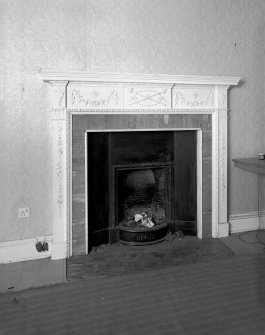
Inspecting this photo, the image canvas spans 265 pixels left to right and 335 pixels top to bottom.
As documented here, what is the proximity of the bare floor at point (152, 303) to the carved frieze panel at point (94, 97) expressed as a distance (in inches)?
54.5

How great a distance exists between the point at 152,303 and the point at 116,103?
1.59 metres

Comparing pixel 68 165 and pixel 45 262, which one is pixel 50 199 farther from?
pixel 45 262

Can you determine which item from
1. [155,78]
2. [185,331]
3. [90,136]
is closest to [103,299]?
[185,331]

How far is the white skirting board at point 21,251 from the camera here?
2.39 meters

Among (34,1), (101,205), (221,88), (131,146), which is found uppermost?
(34,1)

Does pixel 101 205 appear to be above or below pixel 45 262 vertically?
above

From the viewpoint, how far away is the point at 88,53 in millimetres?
2480

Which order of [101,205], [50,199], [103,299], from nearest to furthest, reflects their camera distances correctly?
[103,299] < [50,199] < [101,205]

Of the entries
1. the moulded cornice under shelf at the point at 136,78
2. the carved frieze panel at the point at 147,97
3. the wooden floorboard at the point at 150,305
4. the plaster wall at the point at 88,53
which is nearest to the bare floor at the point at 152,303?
the wooden floorboard at the point at 150,305

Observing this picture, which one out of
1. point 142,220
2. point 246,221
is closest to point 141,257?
point 142,220

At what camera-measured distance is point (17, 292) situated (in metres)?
1.98

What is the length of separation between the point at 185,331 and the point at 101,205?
54.6 inches

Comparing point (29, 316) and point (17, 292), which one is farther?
point (17, 292)

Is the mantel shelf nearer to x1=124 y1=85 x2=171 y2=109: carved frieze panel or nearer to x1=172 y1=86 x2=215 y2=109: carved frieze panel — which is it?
x1=172 y1=86 x2=215 y2=109: carved frieze panel
